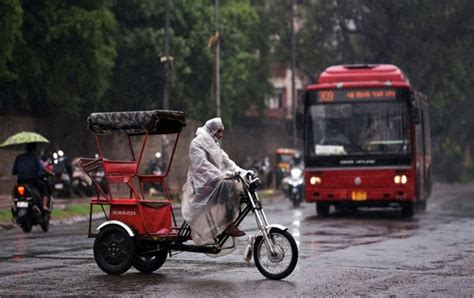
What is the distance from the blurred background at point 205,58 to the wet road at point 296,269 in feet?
38.1

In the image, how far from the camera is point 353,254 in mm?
16062

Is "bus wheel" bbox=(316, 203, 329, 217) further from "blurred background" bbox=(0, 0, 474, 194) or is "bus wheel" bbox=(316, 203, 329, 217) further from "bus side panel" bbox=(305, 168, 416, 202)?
"blurred background" bbox=(0, 0, 474, 194)

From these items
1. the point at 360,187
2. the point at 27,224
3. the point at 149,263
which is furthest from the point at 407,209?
the point at 149,263

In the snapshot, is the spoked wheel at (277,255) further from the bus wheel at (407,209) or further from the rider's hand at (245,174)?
the bus wheel at (407,209)

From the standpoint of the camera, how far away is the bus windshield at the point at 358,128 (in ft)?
86.7

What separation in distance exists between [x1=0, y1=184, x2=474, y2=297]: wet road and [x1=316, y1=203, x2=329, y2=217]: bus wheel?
252 inches

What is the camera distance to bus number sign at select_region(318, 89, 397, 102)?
26.7m

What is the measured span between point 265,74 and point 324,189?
28.4 meters

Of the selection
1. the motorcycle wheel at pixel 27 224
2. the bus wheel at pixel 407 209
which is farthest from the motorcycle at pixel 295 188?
the motorcycle wheel at pixel 27 224

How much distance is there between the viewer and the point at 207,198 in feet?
42.8

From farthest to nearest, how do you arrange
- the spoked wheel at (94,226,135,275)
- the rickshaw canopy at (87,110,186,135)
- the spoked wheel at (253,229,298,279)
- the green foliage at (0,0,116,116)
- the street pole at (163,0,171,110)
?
the street pole at (163,0,171,110) → the green foliage at (0,0,116,116) → the rickshaw canopy at (87,110,186,135) → the spoked wheel at (94,226,135,275) → the spoked wheel at (253,229,298,279)

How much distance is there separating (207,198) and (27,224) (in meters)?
9.07

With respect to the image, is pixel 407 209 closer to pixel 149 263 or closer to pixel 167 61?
pixel 167 61

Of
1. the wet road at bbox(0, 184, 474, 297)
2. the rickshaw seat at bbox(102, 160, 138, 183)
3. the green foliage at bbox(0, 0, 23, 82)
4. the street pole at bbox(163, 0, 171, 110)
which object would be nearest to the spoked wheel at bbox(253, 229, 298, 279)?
the wet road at bbox(0, 184, 474, 297)
